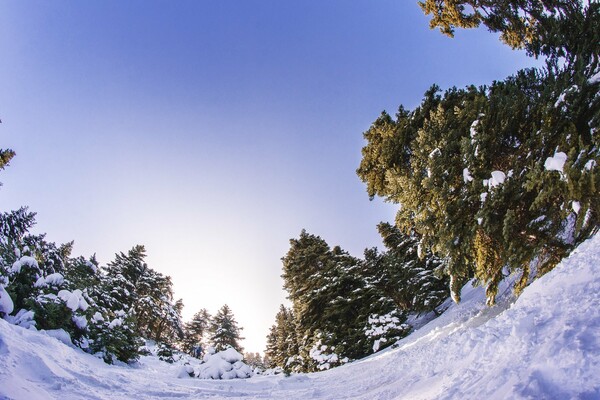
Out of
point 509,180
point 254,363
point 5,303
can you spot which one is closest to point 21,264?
point 5,303

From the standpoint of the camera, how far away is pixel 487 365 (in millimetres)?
4203

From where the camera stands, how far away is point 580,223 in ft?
19.4

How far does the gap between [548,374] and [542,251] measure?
569 centimetres

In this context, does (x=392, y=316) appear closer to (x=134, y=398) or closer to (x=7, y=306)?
(x=134, y=398)

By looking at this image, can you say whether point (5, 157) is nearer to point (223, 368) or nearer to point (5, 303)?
point (5, 303)

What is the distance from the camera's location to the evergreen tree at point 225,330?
3631 cm

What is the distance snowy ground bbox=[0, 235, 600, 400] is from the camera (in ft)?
10.3

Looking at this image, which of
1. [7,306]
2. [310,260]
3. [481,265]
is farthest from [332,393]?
[310,260]

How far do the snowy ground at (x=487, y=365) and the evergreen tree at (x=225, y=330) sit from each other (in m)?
30.7

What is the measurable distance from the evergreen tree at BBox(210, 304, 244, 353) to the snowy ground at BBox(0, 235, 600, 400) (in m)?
30.7

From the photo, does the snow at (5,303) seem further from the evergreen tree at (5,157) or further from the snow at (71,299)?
the evergreen tree at (5,157)

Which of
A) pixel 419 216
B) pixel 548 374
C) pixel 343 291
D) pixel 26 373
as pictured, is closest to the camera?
pixel 548 374

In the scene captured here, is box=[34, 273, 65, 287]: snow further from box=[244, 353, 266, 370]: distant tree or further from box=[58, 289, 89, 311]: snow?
box=[244, 353, 266, 370]: distant tree

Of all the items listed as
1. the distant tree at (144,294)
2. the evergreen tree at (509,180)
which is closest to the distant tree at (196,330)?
the distant tree at (144,294)
